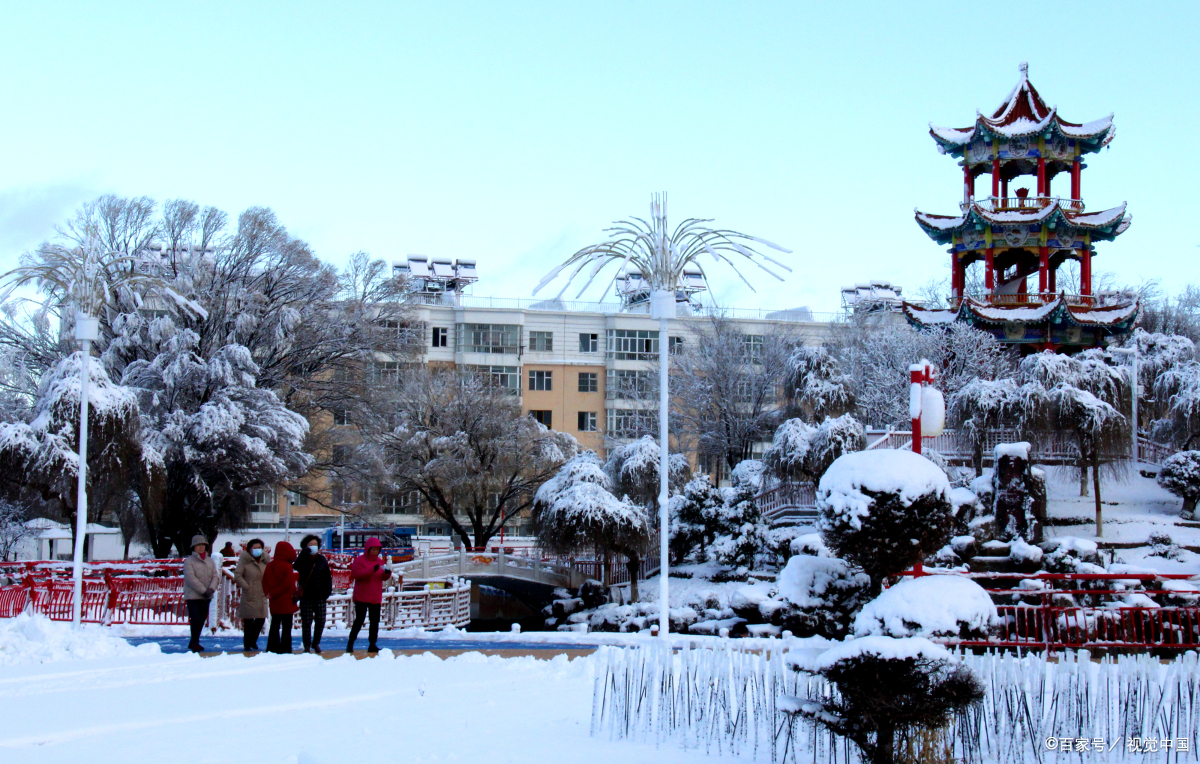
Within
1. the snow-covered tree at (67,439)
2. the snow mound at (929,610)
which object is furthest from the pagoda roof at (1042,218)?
the snow mound at (929,610)

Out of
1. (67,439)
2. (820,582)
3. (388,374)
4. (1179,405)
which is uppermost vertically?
(388,374)

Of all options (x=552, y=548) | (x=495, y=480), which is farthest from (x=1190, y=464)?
(x=495, y=480)

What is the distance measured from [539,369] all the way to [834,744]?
51.2 metres

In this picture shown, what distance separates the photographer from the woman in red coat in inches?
536

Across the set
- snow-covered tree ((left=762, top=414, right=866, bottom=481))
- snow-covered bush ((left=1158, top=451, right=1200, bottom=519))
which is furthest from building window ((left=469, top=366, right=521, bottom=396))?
snow-covered bush ((left=1158, top=451, right=1200, bottom=519))

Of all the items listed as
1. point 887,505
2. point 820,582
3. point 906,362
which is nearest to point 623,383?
point 906,362

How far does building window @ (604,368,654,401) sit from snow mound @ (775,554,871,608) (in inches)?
1703

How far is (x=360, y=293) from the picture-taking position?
3806 centimetres

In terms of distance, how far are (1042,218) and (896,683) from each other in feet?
110

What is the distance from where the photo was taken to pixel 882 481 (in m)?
9.36

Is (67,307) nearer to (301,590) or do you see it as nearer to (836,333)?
(301,590)

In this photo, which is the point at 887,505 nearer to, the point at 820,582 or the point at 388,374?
the point at 820,582

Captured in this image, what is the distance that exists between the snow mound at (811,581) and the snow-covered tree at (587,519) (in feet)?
63.7

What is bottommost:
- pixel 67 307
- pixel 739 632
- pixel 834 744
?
pixel 739 632
